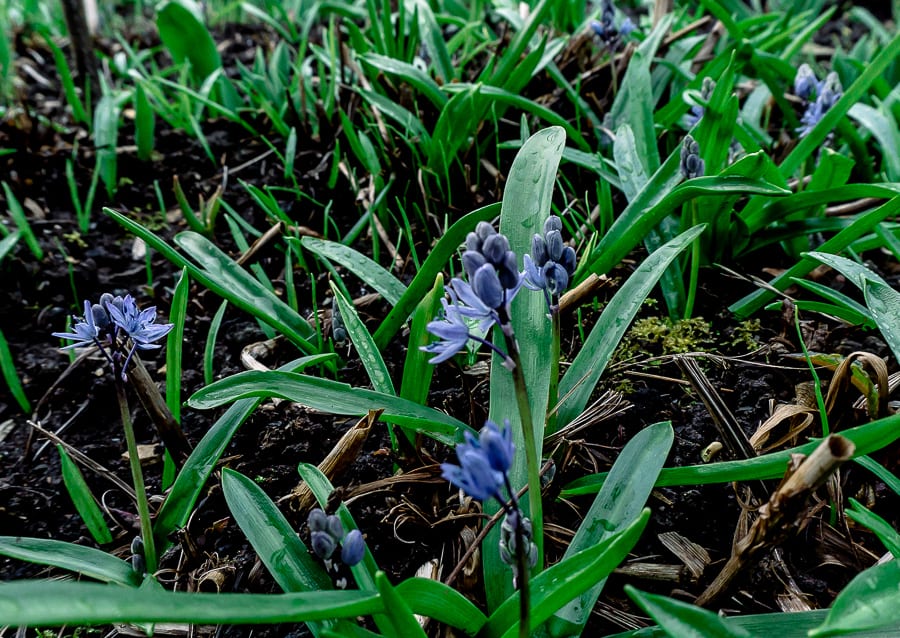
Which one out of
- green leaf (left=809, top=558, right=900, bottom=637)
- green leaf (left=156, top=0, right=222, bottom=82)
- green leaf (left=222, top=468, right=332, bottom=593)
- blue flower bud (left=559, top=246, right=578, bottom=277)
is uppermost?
green leaf (left=156, top=0, right=222, bottom=82)

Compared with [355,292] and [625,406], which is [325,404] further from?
[355,292]

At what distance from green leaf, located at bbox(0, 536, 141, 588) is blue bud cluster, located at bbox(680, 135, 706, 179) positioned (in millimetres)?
1457

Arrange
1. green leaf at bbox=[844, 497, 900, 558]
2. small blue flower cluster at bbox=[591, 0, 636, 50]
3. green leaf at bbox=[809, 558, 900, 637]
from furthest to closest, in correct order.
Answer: small blue flower cluster at bbox=[591, 0, 636, 50] < green leaf at bbox=[844, 497, 900, 558] < green leaf at bbox=[809, 558, 900, 637]

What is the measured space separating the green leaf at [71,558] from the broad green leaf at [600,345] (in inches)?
34.4

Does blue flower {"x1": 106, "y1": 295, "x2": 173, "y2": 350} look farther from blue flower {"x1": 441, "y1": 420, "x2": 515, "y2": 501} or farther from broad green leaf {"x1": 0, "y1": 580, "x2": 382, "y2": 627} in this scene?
blue flower {"x1": 441, "y1": 420, "x2": 515, "y2": 501}

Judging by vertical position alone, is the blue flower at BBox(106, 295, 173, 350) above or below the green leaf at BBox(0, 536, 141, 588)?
above

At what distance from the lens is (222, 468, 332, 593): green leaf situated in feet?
4.05

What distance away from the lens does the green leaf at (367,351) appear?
1.58 meters

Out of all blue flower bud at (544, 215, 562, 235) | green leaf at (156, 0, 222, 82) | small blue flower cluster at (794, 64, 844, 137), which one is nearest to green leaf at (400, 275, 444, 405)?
blue flower bud at (544, 215, 562, 235)

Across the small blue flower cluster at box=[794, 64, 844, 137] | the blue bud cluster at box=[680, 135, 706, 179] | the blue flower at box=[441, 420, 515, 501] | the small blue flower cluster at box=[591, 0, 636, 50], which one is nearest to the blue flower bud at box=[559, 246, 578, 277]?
the blue flower at box=[441, 420, 515, 501]

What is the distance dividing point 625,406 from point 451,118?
1168 millimetres

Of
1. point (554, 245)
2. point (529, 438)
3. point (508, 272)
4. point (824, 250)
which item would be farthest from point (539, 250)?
point (824, 250)

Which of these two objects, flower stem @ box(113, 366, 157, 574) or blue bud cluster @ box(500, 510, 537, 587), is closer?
blue bud cluster @ box(500, 510, 537, 587)

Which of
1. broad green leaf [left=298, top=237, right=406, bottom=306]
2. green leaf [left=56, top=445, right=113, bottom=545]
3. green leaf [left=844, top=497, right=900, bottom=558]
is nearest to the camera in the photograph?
green leaf [left=844, top=497, right=900, bottom=558]
